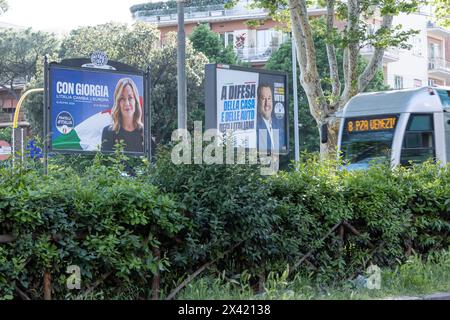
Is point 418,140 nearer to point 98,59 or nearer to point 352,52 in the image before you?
point 352,52

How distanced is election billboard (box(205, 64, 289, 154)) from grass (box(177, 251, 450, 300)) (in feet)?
19.2

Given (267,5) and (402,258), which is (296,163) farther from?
(267,5)

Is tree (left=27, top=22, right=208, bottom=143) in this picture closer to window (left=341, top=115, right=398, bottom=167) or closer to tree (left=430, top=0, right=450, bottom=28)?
tree (left=430, top=0, right=450, bottom=28)

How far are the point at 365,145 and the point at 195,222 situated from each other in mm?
12544

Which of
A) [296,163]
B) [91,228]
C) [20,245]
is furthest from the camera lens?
[296,163]

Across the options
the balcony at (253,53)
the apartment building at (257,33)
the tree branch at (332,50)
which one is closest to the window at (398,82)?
the apartment building at (257,33)

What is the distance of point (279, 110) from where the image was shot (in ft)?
57.8

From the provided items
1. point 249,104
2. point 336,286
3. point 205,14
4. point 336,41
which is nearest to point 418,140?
point 336,41

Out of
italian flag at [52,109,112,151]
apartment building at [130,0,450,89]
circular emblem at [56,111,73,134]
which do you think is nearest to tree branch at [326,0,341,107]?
italian flag at [52,109,112,151]

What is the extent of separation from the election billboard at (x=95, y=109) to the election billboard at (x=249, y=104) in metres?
1.93

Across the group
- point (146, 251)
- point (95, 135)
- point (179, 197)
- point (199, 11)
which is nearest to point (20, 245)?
point (146, 251)

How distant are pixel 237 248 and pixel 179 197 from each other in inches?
37.2

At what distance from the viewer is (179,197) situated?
9.44 meters

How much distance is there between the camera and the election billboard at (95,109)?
54.3 ft
